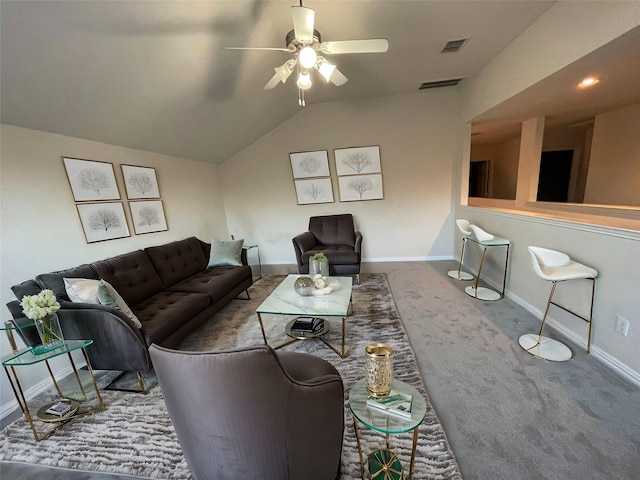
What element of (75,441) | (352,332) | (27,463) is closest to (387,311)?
(352,332)

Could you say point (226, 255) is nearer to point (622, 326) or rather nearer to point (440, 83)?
point (622, 326)

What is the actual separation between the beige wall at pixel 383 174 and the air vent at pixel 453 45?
4.43 ft

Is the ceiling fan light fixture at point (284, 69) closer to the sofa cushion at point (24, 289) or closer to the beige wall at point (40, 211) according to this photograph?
the beige wall at point (40, 211)

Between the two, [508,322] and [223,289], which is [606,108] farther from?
[223,289]

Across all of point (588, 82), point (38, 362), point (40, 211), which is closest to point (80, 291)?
point (38, 362)

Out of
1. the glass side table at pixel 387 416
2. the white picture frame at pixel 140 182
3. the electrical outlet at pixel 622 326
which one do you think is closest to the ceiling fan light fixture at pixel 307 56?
the glass side table at pixel 387 416

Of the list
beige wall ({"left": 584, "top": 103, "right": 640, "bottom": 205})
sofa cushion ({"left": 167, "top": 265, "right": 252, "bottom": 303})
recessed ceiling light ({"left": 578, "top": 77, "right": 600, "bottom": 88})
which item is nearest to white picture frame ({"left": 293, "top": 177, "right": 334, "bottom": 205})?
sofa cushion ({"left": 167, "top": 265, "right": 252, "bottom": 303})

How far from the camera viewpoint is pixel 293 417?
0.90 metres

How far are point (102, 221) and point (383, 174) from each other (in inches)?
155

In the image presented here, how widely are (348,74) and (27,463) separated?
14.4 feet

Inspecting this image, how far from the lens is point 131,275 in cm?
252

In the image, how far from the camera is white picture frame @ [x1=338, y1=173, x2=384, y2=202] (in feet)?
14.6

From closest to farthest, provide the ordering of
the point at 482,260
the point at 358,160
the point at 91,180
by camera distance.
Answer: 1. the point at 91,180
2. the point at 482,260
3. the point at 358,160

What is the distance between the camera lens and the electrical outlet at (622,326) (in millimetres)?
1755
